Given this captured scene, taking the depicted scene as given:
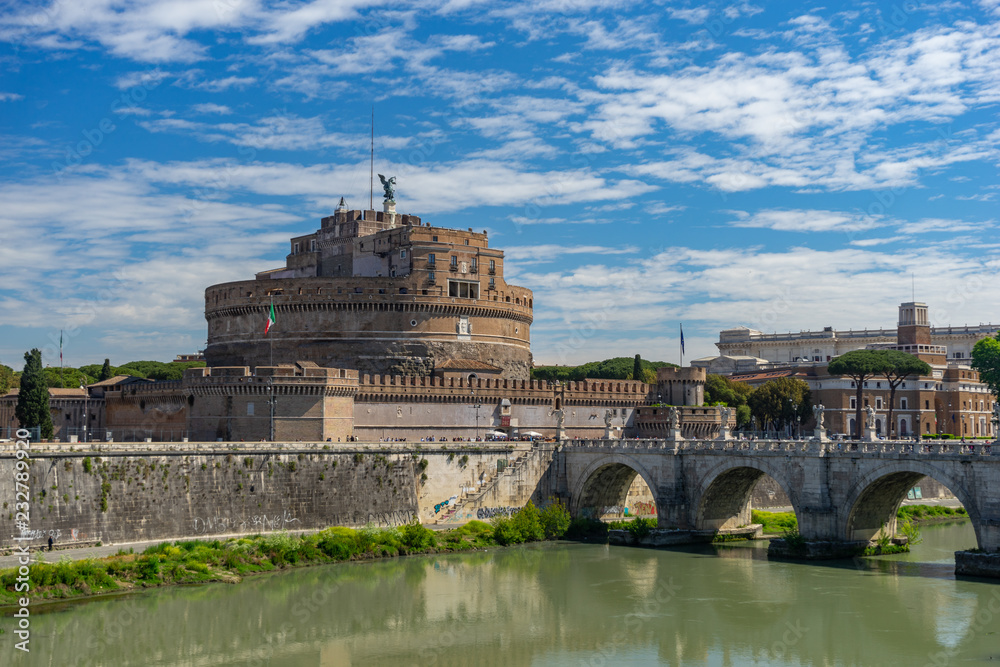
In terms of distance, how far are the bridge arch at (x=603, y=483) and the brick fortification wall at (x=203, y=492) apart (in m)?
8.95

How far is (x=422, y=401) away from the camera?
62.4m

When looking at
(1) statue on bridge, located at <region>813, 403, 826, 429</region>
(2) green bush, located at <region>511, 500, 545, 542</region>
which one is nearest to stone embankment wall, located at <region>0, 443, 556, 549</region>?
(2) green bush, located at <region>511, 500, 545, 542</region>

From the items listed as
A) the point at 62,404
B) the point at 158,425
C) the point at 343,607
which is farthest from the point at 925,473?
the point at 62,404

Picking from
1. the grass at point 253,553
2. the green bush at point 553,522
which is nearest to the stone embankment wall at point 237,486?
the grass at point 253,553

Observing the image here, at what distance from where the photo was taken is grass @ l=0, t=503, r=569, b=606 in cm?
3669

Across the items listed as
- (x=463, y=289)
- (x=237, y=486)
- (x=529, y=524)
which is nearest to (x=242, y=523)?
(x=237, y=486)

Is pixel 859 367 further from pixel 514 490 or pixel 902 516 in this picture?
pixel 514 490

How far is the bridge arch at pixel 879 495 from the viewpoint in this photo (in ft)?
137

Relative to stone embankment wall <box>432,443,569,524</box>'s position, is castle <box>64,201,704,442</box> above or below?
above

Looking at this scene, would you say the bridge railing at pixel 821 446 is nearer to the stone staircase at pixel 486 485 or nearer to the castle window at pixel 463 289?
the stone staircase at pixel 486 485

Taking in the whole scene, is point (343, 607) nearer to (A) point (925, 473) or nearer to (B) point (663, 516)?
(B) point (663, 516)

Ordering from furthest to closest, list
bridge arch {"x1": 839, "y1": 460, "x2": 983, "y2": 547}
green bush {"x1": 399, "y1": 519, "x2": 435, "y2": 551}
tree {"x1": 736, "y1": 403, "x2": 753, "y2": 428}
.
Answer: tree {"x1": 736, "y1": 403, "x2": 753, "y2": 428} < green bush {"x1": 399, "y1": 519, "x2": 435, "y2": 551} < bridge arch {"x1": 839, "y1": 460, "x2": 983, "y2": 547}

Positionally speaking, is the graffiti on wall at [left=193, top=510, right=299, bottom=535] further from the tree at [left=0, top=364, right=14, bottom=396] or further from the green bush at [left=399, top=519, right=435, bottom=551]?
the tree at [left=0, top=364, right=14, bottom=396]

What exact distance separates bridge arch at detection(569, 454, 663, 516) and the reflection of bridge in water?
0.19 ft
